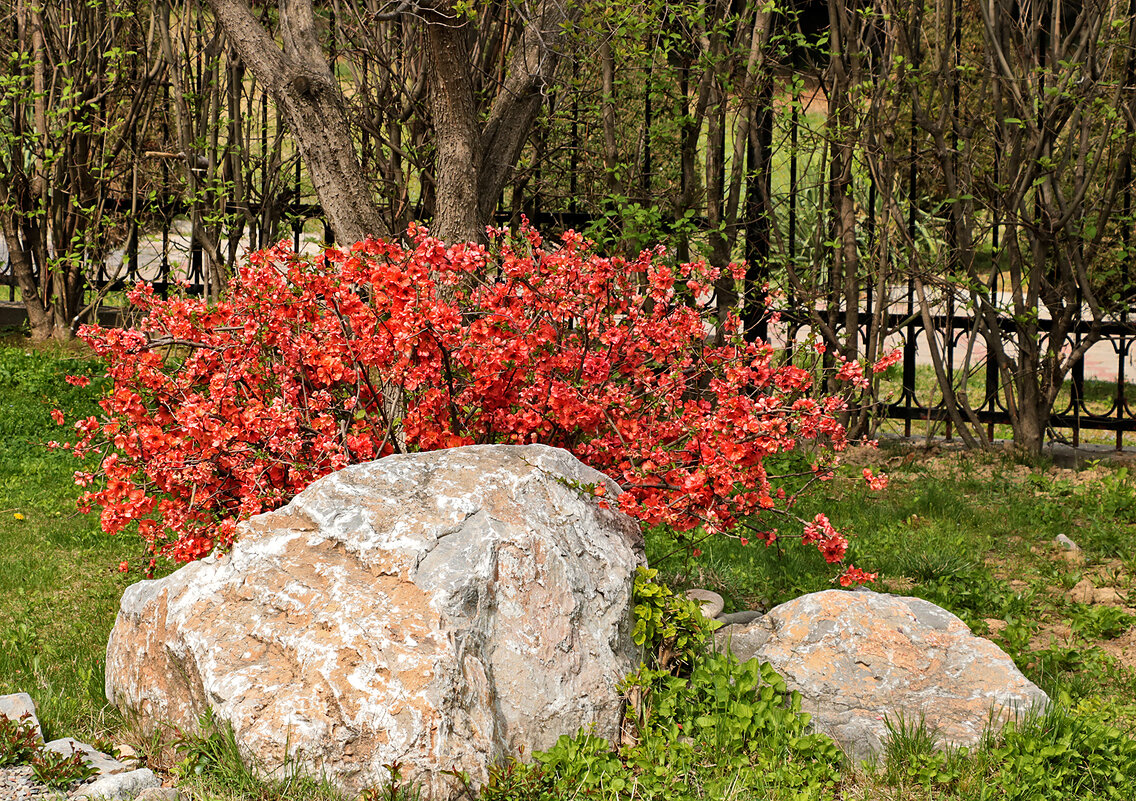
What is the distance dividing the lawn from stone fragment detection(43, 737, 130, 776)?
8 cm

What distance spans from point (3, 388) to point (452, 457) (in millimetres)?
5765

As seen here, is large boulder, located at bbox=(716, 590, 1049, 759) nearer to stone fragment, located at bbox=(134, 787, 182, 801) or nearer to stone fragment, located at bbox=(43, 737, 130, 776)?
stone fragment, located at bbox=(134, 787, 182, 801)

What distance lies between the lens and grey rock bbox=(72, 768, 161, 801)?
2.66m

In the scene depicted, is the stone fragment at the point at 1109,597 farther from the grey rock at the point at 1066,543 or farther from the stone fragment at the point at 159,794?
the stone fragment at the point at 159,794

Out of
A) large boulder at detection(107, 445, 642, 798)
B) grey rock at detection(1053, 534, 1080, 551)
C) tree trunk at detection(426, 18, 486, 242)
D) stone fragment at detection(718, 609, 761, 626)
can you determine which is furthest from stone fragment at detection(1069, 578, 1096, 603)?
tree trunk at detection(426, 18, 486, 242)

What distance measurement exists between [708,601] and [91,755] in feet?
6.89

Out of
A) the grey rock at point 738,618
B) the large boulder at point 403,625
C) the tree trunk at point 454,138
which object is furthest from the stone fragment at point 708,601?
the tree trunk at point 454,138

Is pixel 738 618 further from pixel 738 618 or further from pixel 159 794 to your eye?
pixel 159 794

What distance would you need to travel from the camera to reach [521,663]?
113 inches

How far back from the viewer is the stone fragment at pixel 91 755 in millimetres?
2830

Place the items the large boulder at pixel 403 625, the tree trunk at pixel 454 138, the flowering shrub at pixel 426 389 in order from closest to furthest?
the large boulder at pixel 403 625
the flowering shrub at pixel 426 389
the tree trunk at pixel 454 138

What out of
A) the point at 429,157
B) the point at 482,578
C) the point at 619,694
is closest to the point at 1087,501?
the point at 619,694

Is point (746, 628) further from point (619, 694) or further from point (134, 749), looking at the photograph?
point (134, 749)

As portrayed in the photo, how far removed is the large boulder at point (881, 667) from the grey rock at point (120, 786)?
1782 millimetres
